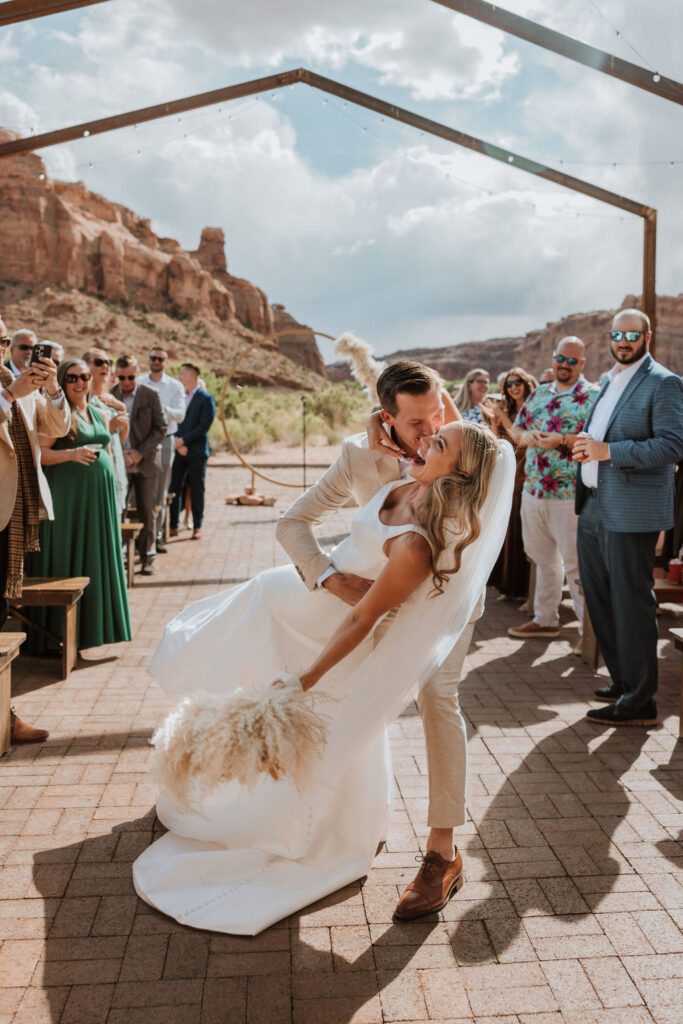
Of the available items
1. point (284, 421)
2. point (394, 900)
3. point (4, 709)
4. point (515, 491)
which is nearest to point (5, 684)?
point (4, 709)

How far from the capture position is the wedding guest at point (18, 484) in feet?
13.8

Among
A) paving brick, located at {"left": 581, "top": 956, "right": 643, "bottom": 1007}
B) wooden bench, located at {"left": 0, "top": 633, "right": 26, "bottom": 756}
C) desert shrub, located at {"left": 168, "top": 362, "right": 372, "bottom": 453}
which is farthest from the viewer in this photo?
desert shrub, located at {"left": 168, "top": 362, "right": 372, "bottom": 453}

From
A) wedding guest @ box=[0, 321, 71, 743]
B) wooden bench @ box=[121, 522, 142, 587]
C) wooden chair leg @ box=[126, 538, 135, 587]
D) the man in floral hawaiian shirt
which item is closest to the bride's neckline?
wedding guest @ box=[0, 321, 71, 743]

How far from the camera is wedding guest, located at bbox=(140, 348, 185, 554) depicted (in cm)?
928

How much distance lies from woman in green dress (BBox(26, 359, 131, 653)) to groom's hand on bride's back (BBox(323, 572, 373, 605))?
9.85 ft

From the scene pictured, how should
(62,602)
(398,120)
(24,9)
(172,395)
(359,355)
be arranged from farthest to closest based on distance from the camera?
(398,120) → (172,395) → (359,355) → (24,9) → (62,602)

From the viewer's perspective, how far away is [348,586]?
2.91 metres

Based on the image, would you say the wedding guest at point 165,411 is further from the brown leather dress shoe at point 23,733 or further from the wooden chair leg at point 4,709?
the wooden chair leg at point 4,709

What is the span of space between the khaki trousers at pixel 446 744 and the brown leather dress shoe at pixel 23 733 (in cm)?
225

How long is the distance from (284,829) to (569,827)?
1.25 meters

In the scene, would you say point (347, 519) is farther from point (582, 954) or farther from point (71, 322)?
point (71, 322)

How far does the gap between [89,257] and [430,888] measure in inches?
3067

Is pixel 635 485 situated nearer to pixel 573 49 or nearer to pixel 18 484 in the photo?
pixel 18 484

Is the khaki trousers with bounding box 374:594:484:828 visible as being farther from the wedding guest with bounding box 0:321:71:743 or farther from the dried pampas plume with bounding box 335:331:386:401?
the dried pampas plume with bounding box 335:331:386:401
